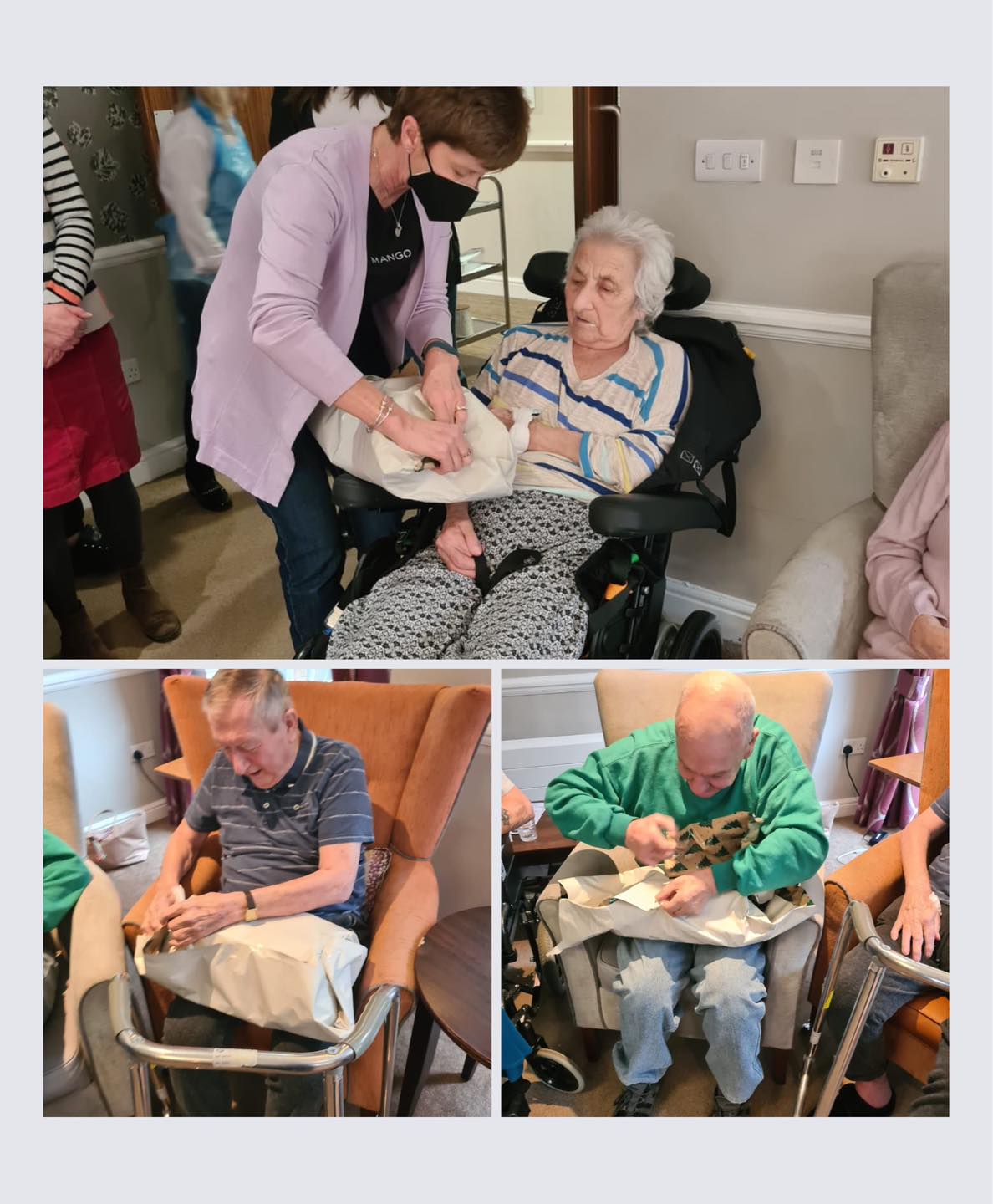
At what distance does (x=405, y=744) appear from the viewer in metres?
1.19

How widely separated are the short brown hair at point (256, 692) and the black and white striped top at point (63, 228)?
1.03 m

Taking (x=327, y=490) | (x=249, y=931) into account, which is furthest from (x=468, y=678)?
(x=327, y=490)

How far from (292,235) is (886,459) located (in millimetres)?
1085

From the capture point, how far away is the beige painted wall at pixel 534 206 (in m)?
2.00

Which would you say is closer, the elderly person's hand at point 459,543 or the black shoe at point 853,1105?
the black shoe at point 853,1105

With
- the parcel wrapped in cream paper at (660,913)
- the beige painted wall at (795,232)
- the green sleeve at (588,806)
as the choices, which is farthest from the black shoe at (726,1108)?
the beige painted wall at (795,232)

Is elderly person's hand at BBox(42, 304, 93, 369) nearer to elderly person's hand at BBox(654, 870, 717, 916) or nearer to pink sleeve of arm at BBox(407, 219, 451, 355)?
pink sleeve of arm at BBox(407, 219, 451, 355)

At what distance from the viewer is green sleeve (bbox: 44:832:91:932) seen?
3.91 feet

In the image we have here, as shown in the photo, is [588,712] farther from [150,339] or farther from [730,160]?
[150,339]

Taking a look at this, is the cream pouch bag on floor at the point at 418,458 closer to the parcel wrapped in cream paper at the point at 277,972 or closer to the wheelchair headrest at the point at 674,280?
the wheelchair headrest at the point at 674,280

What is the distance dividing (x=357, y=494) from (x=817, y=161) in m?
0.99

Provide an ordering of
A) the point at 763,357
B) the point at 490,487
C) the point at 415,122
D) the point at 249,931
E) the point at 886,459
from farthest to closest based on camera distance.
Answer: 1. the point at 763,357
2. the point at 886,459
3. the point at 490,487
4. the point at 415,122
5. the point at 249,931

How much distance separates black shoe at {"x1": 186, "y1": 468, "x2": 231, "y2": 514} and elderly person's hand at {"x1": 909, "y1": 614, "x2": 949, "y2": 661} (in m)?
1.99

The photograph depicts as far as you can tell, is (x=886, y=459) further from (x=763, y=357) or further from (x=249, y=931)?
(x=249, y=931)
